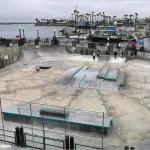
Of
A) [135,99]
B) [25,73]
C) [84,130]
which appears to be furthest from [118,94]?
[25,73]

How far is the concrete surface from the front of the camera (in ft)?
47.1

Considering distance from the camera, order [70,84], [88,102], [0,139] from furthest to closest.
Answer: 1. [70,84]
2. [88,102]
3. [0,139]

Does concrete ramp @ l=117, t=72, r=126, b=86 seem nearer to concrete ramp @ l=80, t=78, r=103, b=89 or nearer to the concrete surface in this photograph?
the concrete surface

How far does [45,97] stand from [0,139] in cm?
793

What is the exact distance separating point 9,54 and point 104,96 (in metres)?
22.4

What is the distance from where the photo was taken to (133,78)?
26.3 m

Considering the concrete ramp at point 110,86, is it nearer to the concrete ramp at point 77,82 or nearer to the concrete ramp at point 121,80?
the concrete ramp at point 121,80

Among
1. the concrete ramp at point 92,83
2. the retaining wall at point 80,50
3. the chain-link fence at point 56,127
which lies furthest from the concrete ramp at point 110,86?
the retaining wall at point 80,50

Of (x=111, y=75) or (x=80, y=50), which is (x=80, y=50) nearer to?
(x=80, y=50)

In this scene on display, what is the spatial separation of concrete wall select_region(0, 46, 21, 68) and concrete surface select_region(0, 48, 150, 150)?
5.59m

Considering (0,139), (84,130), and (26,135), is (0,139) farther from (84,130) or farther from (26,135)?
(84,130)

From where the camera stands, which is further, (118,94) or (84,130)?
(118,94)

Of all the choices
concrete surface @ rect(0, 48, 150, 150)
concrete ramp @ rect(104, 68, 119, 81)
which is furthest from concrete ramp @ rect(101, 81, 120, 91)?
concrete ramp @ rect(104, 68, 119, 81)

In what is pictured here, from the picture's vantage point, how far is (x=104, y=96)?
809 inches
